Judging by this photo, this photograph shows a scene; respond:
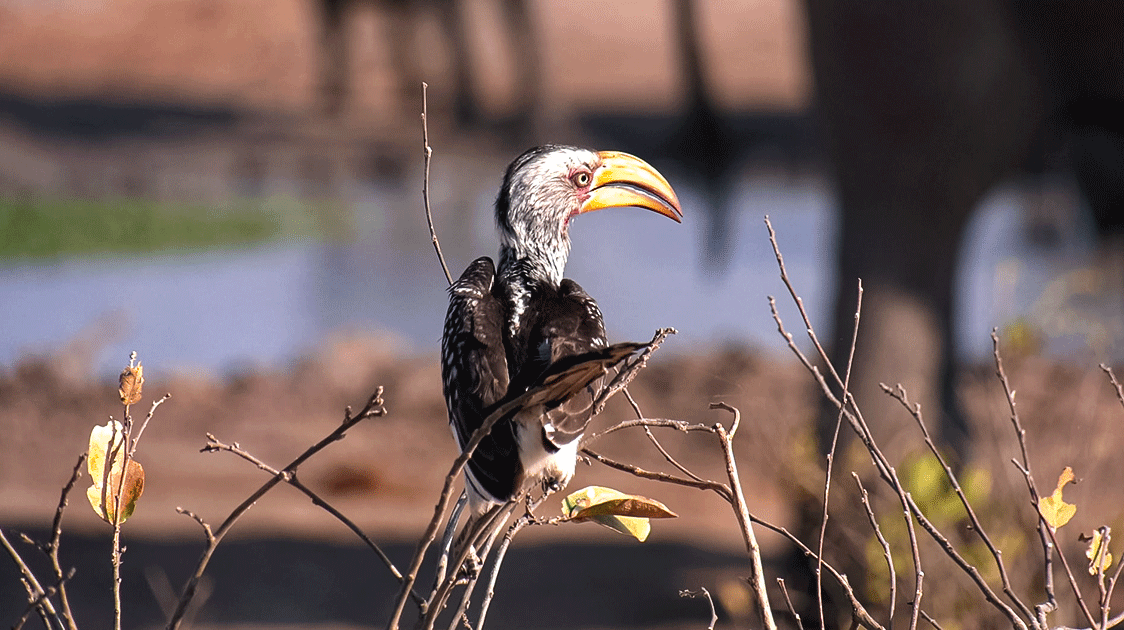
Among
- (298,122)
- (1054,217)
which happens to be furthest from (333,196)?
(1054,217)

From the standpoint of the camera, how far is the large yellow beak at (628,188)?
1609 millimetres

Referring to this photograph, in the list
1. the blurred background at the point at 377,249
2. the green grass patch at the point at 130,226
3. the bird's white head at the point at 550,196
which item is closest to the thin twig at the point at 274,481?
the bird's white head at the point at 550,196

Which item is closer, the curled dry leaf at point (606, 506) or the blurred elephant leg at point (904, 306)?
the curled dry leaf at point (606, 506)

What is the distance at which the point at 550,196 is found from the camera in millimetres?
1717

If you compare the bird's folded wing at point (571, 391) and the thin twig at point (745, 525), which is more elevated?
the bird's folded wing at point (571, 391)

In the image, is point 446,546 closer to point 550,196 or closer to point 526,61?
point 550,196

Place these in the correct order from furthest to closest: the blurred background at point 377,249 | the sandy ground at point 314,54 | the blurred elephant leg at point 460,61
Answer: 1. the sandy ground at point 314,54
2. the blurred elephant leg at point 460,61
3. the blurred background at point 377,249

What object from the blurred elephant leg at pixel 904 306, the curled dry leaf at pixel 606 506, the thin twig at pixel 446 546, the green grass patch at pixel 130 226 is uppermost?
the green grass patch at pixel 130 226

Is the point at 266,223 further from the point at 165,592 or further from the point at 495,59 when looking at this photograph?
the point at 495,59

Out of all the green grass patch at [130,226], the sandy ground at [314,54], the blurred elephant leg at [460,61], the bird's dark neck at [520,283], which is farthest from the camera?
the sandy ground at [314,54]

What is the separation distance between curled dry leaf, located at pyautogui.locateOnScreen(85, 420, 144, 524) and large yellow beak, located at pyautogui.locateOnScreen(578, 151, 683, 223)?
2.24 ft

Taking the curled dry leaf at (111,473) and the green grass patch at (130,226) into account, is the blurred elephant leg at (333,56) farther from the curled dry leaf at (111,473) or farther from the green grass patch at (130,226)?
the curled dry leaf at (111,473)

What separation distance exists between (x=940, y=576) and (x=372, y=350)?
221 inches

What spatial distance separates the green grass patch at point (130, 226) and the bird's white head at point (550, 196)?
1025cm
